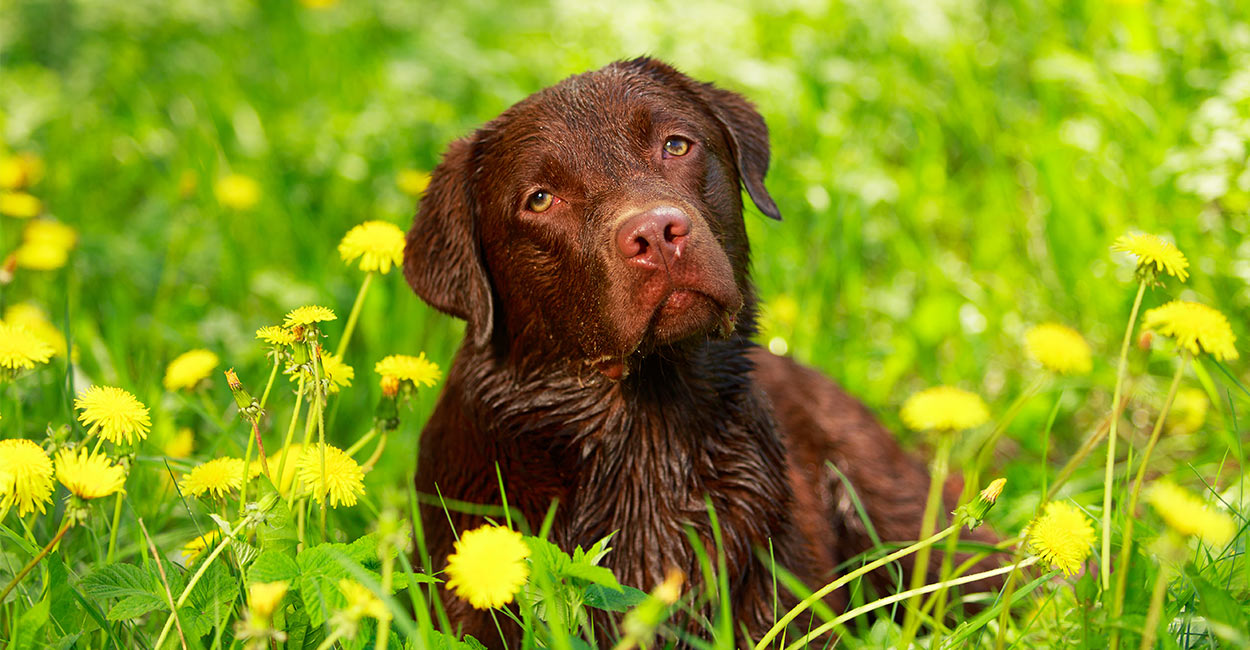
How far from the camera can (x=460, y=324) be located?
489 cm

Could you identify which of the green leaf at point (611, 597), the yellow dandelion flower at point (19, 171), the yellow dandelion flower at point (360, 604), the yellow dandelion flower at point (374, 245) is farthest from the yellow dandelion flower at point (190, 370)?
the yellow dandelion flower at point (19, 171)

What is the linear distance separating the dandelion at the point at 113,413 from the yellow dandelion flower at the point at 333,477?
330mm

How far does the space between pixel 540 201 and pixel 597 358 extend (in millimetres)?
453

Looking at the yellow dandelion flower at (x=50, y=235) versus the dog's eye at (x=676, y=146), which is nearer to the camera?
the dog's eye at (x=676, y=146)

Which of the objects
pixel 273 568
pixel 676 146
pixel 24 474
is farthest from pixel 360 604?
pixel 676 146

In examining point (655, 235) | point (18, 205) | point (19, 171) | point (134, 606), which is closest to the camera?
point (134, 606)

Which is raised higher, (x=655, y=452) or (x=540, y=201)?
(x=540, y=201)

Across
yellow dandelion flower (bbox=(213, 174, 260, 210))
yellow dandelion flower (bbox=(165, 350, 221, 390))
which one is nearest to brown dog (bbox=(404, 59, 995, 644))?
yellow dandelion flower (bbox=(165, 350, 221, 390))

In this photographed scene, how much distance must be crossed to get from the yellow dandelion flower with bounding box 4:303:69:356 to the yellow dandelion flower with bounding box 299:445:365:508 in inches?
65.9

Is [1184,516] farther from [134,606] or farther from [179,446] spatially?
[179,446]

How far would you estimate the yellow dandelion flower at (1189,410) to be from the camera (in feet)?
13.4

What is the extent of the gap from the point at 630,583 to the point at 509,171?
1.13 meters

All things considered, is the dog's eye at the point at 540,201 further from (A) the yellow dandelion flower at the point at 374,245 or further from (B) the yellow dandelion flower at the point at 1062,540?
(B) the yellow dandelion flower at the point at 1062,540

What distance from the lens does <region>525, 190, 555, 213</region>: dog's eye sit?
9.77 feet
